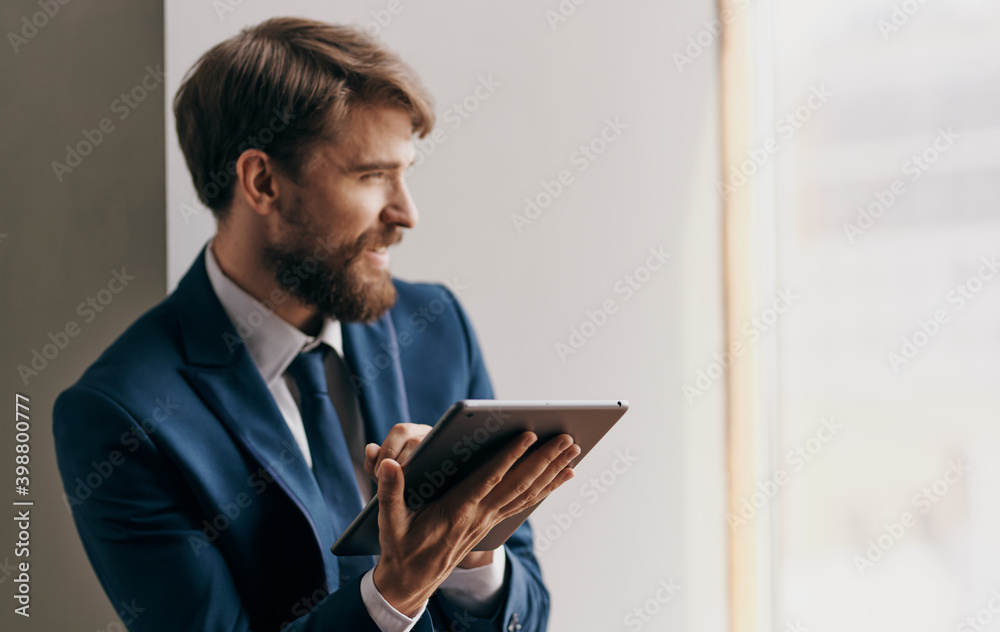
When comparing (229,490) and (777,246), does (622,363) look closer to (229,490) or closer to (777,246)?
(777,246)

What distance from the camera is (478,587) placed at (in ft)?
4.12

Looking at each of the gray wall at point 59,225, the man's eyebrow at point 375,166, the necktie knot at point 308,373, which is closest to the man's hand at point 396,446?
the necktie knot at point 308,373

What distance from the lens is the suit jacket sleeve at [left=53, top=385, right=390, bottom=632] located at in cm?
109

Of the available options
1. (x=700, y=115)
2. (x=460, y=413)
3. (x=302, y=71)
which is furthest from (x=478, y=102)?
(x=460, y=413)

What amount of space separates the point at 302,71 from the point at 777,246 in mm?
1284

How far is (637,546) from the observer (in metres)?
1.92

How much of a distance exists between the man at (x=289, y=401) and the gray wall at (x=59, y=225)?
0.14 meters

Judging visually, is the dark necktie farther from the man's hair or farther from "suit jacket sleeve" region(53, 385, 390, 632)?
the man's hair

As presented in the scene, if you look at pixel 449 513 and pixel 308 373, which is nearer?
pixel 449 513

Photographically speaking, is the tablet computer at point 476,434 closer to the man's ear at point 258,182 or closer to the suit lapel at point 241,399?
the suit lapel at point 241,399

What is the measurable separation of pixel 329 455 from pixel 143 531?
0.29m

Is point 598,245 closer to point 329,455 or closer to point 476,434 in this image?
point 329,455

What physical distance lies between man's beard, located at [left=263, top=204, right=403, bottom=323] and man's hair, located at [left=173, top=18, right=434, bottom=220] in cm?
11

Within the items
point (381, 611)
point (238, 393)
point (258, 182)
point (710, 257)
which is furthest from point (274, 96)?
point (710, 257)
